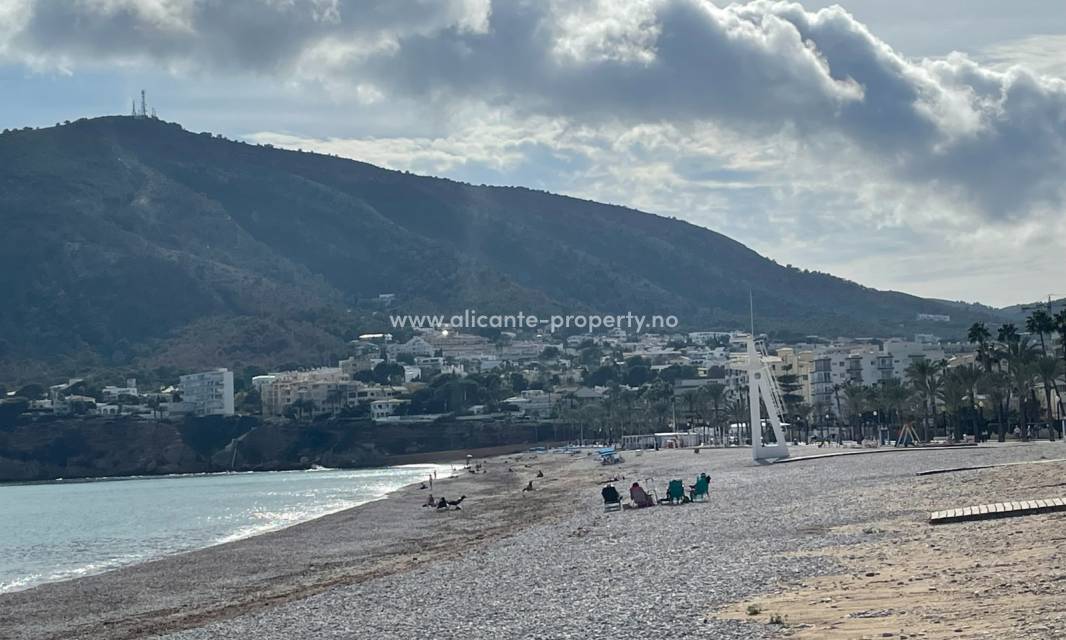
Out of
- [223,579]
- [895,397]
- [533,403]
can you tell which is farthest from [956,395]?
[533,403]

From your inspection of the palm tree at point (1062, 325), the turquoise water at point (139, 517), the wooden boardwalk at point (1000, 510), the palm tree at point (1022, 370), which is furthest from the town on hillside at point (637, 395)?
the wooden boardwalk at point (1000, 510)

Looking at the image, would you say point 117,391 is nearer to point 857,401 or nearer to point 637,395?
point 637,395

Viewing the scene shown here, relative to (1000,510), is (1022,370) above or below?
above

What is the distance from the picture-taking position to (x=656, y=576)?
1959cm

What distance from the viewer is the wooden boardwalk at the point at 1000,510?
19844 mm

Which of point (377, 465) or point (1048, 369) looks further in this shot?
point (377, 465)

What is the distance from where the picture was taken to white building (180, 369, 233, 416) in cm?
15925

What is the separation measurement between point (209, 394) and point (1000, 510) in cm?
14797

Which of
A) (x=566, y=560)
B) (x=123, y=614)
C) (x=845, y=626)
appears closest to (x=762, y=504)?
(x=566, y=560)

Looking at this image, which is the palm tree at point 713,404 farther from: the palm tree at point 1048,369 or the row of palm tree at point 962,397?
the palm tree at point 1048,369

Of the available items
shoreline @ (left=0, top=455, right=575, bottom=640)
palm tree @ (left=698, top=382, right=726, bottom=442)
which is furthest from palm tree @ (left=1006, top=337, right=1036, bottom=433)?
palm tree @ (left=698, top=382, right=726, bottom=442)

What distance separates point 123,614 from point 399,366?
162704 mm

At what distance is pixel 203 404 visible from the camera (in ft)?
527

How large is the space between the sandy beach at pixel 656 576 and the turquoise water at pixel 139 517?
11.5 ft
